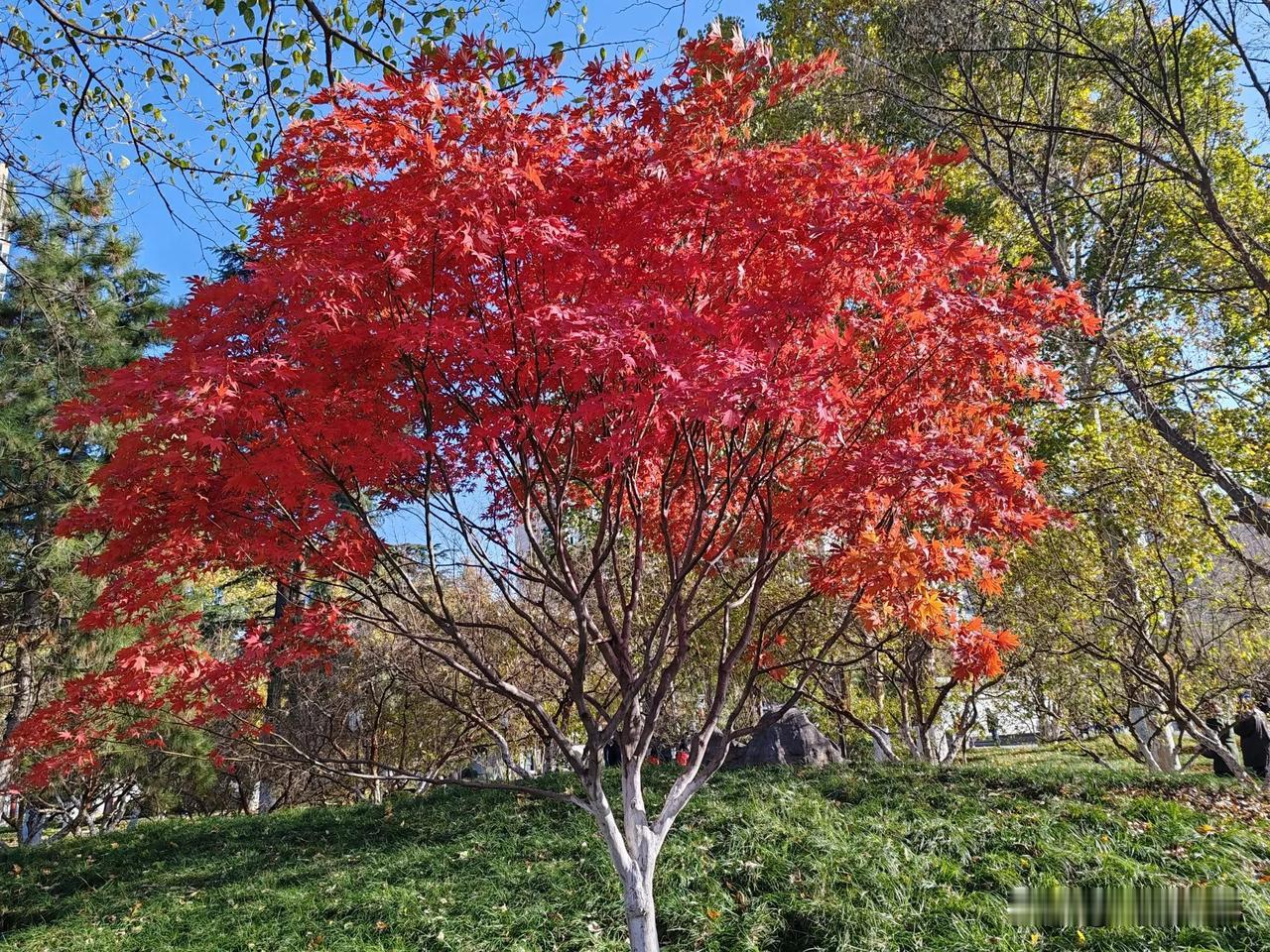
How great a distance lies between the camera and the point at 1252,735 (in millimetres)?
9984

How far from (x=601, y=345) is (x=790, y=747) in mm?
8783

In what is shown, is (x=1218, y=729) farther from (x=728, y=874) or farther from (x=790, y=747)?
(x=728, y=874)

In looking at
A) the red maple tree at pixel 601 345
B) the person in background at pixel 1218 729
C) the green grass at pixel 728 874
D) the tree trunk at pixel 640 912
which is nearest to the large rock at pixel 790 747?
the green grass at pixel 728 874

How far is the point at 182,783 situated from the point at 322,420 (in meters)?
11.8

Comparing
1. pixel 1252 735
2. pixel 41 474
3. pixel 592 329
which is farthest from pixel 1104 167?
pixel 41 474

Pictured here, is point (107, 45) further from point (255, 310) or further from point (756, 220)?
point (756, 220)

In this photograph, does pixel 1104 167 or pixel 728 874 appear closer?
pixel 728 874

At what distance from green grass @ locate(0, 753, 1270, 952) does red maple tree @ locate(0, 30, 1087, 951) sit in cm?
156

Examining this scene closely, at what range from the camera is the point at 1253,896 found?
13.3ft

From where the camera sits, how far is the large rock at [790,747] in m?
10.2

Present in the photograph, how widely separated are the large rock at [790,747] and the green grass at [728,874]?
233 cm

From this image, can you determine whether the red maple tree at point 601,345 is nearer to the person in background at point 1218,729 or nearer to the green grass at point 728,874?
the green grass at point 728,874

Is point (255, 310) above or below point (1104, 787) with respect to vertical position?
above

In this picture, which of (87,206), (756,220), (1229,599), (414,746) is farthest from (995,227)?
(414,746)
